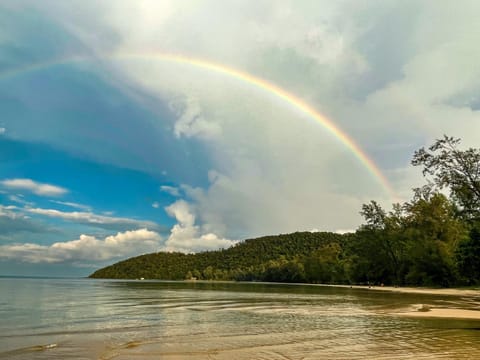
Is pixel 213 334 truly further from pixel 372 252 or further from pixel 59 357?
pixel 372 252

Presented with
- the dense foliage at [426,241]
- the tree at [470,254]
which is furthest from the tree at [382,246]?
the tree at [470,254]

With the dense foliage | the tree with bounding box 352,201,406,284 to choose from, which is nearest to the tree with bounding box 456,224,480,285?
the dense foliage

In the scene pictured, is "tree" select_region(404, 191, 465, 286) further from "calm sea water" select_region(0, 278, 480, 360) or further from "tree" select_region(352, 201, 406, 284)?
"calm sea water" select_region(0, 278, 480, 360)

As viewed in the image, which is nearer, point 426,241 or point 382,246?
point 426,241

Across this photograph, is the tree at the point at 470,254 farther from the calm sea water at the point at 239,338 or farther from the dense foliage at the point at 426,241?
the calm sea water at the point at 239,338

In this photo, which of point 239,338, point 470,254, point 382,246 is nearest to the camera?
point 239,338

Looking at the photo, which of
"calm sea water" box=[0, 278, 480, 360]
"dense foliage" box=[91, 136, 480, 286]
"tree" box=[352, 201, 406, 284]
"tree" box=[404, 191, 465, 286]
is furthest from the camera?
"tree" box=[352, 201, 406, 284]

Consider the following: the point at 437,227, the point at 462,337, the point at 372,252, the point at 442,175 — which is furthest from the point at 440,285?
the point at 462,337

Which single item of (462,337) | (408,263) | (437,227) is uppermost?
(437,227)

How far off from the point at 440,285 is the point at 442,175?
48320 millimetres

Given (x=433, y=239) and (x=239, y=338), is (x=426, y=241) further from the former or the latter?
(x=239, y=338)

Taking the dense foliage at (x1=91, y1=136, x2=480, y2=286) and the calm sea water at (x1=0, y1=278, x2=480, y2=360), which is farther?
the dense foliage at (x1=91, y1=136, x2=480, y2=286)

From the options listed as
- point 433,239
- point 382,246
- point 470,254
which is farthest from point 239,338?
point 382,246

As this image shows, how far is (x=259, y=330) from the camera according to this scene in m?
22.1
